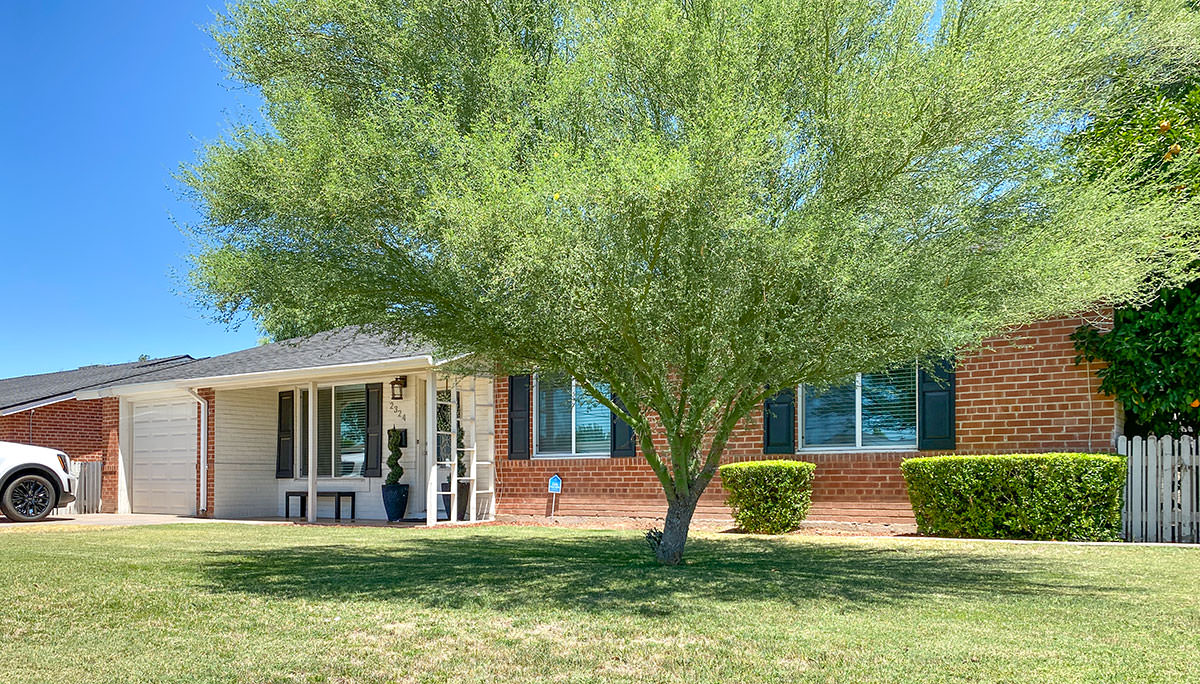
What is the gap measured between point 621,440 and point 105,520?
9.54 metres

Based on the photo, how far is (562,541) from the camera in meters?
12.6

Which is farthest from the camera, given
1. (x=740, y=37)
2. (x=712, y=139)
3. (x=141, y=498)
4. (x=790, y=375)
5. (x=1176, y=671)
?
(x=141, y=498)

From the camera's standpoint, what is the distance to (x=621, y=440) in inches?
627

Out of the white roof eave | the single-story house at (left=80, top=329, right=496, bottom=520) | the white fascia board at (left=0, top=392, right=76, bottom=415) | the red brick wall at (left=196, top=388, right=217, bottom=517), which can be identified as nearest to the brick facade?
the white fascia board at (left=0, top=392, right=76, bottom=415)

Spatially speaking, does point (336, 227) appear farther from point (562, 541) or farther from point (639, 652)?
point (562, 541)

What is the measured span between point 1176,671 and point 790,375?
3960mm

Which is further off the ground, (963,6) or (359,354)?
(963,6)

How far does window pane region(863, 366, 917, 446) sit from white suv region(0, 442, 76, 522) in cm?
1330

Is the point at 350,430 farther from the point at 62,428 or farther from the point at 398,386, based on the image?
the point at 62,428

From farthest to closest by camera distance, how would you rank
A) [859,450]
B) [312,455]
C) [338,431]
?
[338,431], [312,455], [859,450]

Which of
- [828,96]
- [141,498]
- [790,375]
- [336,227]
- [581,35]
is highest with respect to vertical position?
[581,35]

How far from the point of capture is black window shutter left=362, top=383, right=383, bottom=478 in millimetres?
17688

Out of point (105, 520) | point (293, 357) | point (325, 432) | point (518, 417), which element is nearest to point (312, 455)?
point (325, 432)

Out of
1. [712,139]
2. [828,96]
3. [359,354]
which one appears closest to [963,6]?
[828,96]
